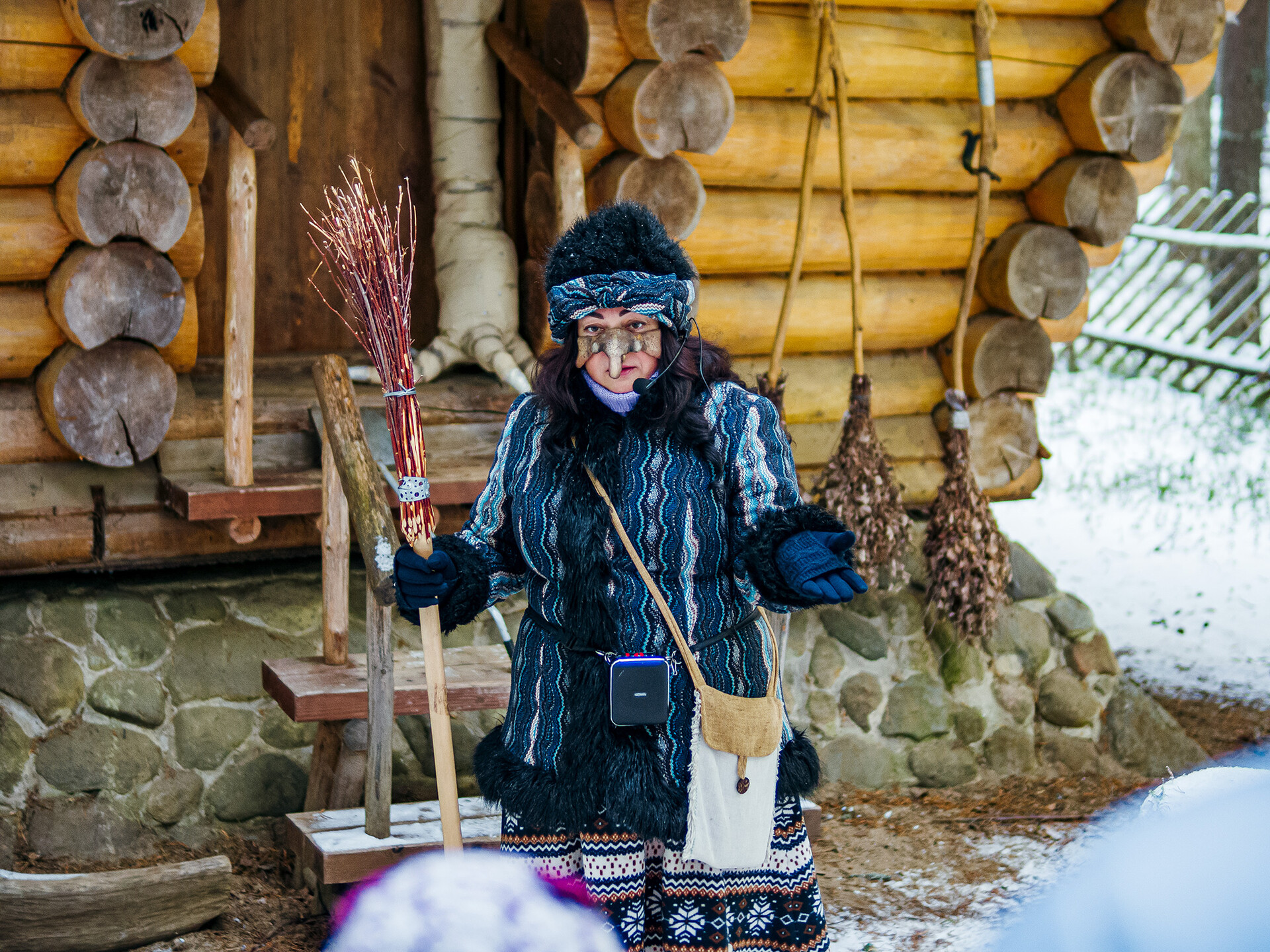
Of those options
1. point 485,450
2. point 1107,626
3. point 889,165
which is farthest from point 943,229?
point 1107,626

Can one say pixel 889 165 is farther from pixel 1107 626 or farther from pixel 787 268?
pixel 1107 626

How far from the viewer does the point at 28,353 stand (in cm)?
434

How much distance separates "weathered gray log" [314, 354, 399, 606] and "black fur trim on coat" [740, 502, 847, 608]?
98 centimetres

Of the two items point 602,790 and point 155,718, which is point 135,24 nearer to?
point 155,718

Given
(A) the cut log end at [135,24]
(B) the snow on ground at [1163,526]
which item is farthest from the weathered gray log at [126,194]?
(B) the snow on ground at [1163,526]

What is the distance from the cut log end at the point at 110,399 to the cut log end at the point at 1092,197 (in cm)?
349

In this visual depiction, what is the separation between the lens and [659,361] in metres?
2.75

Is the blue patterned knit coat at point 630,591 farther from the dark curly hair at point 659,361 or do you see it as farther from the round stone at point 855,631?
the round stone at point 855,631

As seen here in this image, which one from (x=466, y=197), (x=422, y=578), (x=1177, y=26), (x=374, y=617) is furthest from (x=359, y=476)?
(x=1177, y=26)

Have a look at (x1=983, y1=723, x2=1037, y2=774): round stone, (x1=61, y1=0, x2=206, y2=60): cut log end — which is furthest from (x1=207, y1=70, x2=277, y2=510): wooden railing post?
(x1=983, y1=723, x2=1037, y2=774): round stone

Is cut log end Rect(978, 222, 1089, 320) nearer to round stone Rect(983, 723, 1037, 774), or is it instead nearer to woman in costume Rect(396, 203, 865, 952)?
round stone Rect(983, 723, 1037, 774)

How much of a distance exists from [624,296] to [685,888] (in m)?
1.21

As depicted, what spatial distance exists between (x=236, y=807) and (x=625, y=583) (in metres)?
2.43

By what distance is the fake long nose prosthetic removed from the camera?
2697 mm
